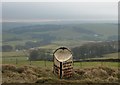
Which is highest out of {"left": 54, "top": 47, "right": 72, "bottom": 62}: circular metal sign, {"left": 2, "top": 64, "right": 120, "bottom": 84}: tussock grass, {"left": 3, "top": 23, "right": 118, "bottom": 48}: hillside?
{"left": 3, "top": 23, "right": 118, "bottom": 48}: hillside

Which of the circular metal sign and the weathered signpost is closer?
the weathered signpost

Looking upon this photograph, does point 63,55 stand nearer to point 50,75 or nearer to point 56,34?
point 50,75

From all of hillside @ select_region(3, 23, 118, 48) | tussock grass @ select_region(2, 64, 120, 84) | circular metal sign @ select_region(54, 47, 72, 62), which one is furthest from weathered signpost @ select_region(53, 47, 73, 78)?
hillside @ select_region(3, 23, 118, 48)

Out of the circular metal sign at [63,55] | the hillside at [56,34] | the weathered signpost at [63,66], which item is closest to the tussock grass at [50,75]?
the weathered signpost at [63,66]

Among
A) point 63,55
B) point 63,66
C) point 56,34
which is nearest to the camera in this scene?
point 63,66

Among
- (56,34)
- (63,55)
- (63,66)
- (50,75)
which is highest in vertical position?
(56,34)

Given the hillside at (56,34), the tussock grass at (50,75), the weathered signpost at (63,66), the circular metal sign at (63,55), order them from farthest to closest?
the hillside at (56,34), the circular metal sign at (63,55), the weathered signpost at (63,66), the tussock grass at (50,75)

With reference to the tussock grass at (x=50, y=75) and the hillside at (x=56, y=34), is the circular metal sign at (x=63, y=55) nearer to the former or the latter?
the tussock grass at (x=50, y=75)

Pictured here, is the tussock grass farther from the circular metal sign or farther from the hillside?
the hillside

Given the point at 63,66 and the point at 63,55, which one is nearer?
the point at 63,66

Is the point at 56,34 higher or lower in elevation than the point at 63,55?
higher

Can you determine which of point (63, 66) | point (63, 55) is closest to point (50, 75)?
point (63, 66)

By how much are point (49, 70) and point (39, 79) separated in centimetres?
298

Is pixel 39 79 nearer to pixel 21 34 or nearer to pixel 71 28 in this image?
pixel 21 34
